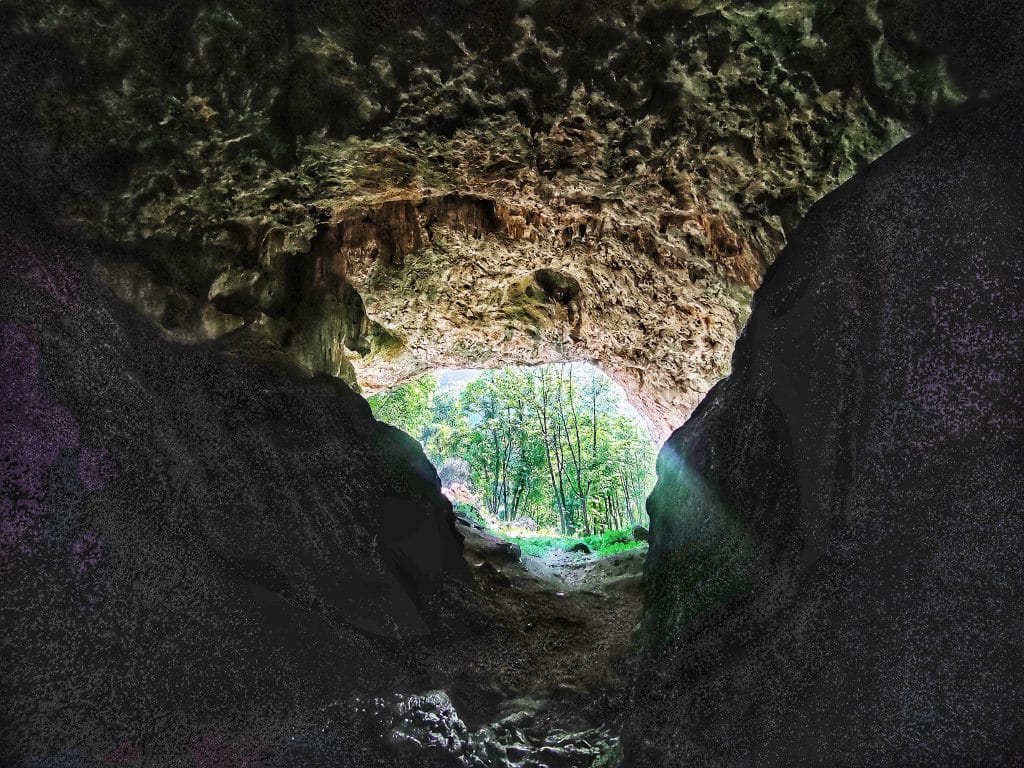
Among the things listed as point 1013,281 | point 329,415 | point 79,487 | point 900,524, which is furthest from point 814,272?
point 79,487

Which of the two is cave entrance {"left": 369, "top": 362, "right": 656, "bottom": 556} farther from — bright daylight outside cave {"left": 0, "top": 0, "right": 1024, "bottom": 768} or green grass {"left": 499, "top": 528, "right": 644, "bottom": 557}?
bright daylight outside cave {"left": 0, "top": 0, "right": 1024, "bottom": 768}

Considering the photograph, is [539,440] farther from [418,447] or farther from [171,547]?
[171,547]

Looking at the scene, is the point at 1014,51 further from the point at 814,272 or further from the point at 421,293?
the point at 421,293

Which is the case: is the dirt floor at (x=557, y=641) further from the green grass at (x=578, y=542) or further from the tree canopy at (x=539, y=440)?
the tree canopy at (x=539, y=440)

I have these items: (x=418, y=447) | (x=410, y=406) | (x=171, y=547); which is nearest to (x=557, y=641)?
(x=418, y=447)

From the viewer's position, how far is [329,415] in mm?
2762

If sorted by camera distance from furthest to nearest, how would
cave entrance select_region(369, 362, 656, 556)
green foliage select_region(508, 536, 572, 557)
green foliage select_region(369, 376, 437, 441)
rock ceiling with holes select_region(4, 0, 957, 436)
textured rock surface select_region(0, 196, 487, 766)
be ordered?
1. cave entrance select_region(369, 362, 656, 556)
2. green foliage select_region(369, 376, 437, 441)
3. green foliage select_region(508, 536, 572, 557)
4. textured rock surface select_region(0, 196, 487, 766)
5. rock ceiling with holes select_region(4, 0, 957, 436)

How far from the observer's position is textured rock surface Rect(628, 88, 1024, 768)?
1.89 metres

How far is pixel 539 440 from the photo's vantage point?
17453 millimetres

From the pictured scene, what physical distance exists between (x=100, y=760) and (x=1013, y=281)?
3.69 metres

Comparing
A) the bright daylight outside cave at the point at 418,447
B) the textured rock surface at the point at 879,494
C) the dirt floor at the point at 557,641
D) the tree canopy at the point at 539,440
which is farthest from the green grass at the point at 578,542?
the tree canopy at the point at 539,440

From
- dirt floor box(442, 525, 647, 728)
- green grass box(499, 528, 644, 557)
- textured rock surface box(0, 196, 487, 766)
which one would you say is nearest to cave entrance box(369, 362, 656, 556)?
green grass box(499, 528, 644, 557)

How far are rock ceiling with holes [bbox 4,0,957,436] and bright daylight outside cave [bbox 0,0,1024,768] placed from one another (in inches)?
0.5

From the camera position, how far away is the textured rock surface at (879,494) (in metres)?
1.89
